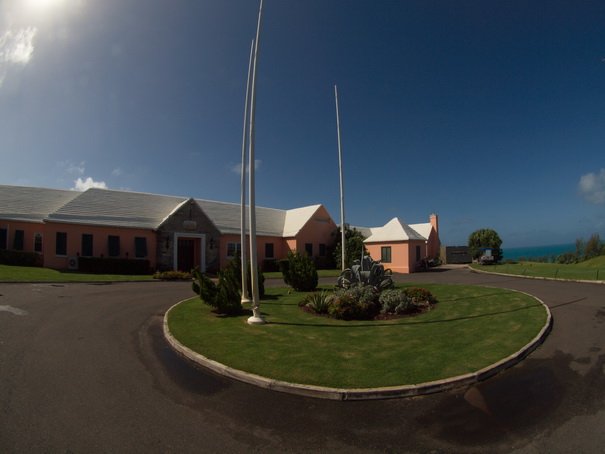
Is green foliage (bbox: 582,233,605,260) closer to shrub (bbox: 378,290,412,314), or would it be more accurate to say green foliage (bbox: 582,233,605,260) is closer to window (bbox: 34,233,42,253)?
shrub (bbox: 378,290,412,314)

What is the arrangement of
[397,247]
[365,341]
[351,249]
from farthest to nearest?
[397,247] < [351,249] < [365,341]

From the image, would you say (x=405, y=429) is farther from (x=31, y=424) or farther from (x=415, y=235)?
(x=415, y=235)

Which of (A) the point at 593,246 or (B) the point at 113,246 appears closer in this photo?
(B) the point at 113,246

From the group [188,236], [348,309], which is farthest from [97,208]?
[348,309]

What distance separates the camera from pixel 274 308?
41.1 feet

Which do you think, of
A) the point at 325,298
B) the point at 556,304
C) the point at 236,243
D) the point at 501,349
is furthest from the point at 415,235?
the point at 501,349

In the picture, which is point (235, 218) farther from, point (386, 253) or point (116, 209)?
point (386, 253)

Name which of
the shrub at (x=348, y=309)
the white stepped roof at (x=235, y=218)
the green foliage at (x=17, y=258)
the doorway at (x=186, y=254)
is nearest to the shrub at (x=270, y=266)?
the white stepped roof at (x=235, y=218)

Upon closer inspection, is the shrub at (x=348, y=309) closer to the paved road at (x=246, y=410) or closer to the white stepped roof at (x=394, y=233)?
the paved road at (x=246, y=410)

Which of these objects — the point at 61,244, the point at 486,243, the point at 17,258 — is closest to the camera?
the point at 17,258

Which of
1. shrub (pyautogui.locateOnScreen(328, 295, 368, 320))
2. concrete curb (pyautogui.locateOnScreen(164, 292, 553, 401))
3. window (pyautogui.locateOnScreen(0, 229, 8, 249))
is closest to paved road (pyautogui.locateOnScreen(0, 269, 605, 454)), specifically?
concrete curb (pyautogui.locateOnScreen(164, 292, 553, 401))

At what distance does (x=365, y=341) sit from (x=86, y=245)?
79.4ft

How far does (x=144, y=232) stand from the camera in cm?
2697

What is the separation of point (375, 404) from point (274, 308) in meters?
7.77
